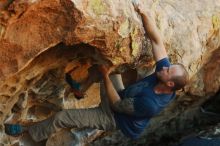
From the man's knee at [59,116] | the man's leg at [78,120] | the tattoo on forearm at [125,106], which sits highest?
the tattoo on forearm at [125,106]

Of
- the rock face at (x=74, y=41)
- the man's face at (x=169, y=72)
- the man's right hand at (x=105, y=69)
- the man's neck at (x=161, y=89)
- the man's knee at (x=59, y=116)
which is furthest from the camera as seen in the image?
the man's knee at (x=59, y=116)

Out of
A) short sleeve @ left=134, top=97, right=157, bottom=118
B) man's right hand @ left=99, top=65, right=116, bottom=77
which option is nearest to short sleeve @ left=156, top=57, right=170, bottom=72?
short sleeve @ left=134, top=97, right=157, bottom=118

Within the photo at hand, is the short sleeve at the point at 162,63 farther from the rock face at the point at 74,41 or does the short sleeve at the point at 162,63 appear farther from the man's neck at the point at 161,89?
the rock face at the point at 74,41

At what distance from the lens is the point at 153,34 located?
174 inches

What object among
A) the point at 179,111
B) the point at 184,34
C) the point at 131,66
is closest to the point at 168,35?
the point at 184,34

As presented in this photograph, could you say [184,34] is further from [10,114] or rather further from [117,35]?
[10,114]

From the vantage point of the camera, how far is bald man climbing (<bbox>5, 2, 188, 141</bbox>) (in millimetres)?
4305

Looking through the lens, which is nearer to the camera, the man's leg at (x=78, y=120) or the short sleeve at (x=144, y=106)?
the short sleeve at (x=144, y=106)

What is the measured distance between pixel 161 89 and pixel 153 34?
49 cm

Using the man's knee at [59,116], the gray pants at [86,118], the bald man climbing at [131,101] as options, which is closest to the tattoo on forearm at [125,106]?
the bald man climbing at [131,101]

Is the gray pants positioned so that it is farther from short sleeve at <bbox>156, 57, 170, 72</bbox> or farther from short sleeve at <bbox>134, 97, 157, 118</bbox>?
short sleeve at <bbox>156, 57, 170, 72</bbox>

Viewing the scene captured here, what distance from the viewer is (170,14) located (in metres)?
5.23

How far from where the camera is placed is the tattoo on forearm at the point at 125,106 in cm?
436

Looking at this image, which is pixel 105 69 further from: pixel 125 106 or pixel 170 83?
pixel 170 83
